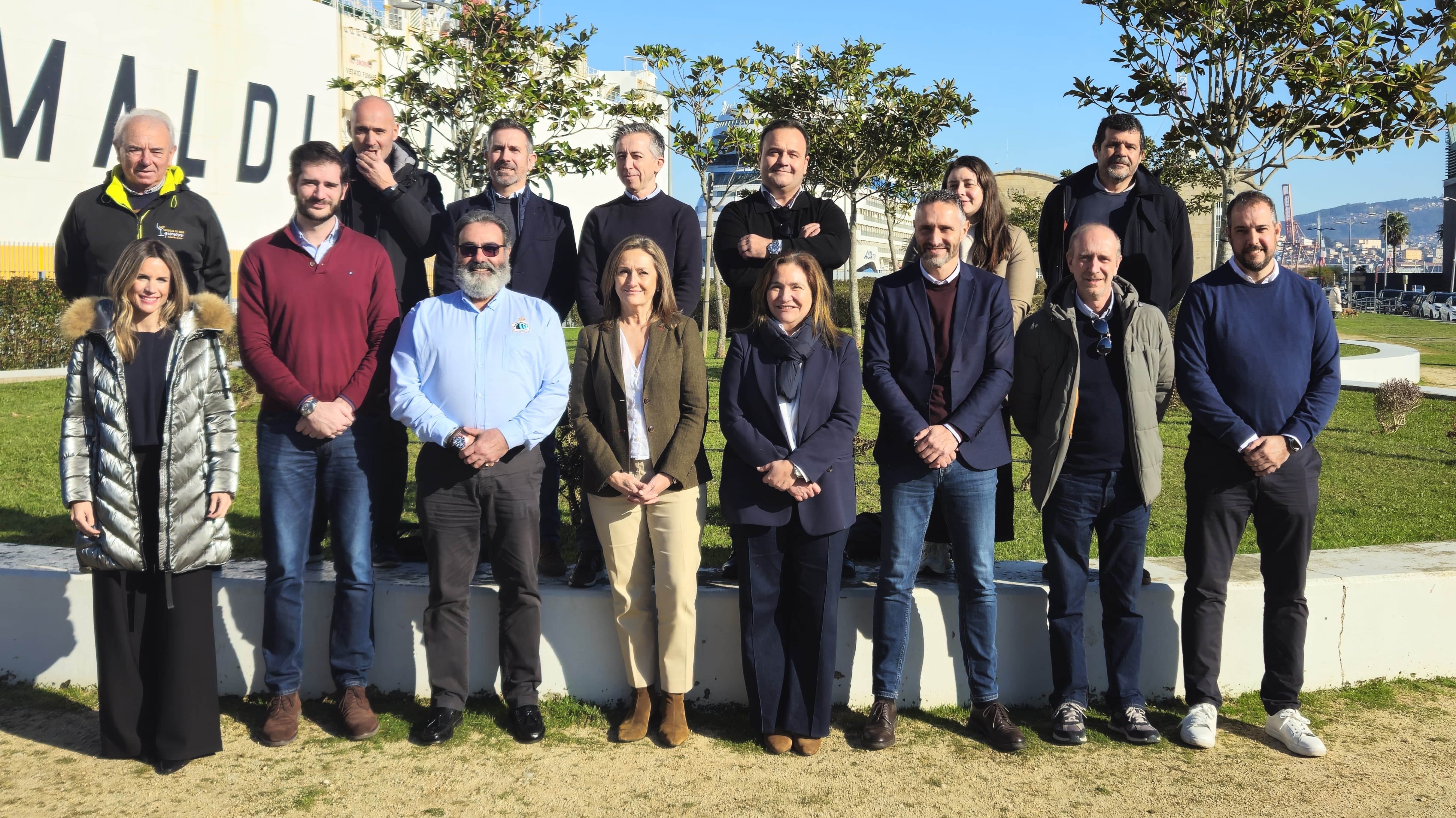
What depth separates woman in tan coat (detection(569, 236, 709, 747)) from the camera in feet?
13.2

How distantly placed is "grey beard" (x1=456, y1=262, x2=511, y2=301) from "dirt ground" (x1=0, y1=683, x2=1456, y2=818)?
5.91 ft

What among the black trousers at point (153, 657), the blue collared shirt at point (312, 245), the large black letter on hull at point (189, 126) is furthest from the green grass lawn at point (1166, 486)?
the large black letter on hull at point (189, 126)

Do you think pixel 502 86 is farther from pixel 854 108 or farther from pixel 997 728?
pixel 997 728

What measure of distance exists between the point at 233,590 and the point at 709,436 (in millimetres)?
6524

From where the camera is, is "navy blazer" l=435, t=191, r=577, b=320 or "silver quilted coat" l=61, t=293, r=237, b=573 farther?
"navy blazer" l=435, t=191, r=577, b=320

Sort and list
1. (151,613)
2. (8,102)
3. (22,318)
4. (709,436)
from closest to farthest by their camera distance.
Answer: (151,613) → (709,436) → (22,318) → (8,102)

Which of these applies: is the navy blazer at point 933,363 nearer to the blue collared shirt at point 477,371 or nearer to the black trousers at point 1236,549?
the black trousers at point 1236,549

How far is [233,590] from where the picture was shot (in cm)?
454

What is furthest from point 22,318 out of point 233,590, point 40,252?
point 233,590

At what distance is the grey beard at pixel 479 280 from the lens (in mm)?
4059

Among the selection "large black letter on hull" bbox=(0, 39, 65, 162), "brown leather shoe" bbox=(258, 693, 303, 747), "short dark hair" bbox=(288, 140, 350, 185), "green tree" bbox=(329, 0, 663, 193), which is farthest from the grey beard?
"large black letter on hull" bbox=(0, 39, 65, 162)

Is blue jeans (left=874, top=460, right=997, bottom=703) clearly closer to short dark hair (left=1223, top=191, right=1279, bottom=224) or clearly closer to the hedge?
short dark hair (left=1223, top=191, right=1279, bottom=224)

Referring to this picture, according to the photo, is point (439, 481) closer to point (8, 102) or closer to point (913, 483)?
point (913, 483)

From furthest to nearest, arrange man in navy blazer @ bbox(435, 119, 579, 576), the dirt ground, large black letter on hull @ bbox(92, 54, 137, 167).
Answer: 1. large black letter on hull @ bbox(92, 54, 137, 167)
2. man in navy blazer @ bbox(435, 119, 579, 576)
3. the dirt ground
